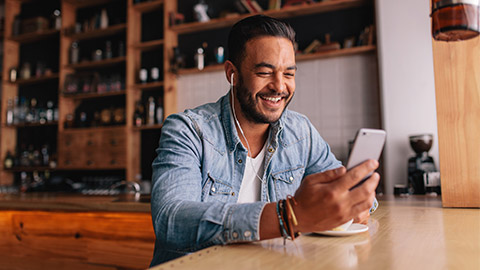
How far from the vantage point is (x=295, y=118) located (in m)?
1.57

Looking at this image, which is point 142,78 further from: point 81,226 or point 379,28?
point 379,28

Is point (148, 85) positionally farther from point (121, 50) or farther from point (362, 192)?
point (362, 192)

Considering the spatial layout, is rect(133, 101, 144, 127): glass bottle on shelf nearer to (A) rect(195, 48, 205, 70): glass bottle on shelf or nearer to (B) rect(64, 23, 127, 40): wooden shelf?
(A) rect(195, 48, 205, 70): glass bottle on shelf

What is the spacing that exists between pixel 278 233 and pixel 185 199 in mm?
296

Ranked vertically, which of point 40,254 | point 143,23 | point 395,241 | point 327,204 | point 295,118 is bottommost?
point 40,254

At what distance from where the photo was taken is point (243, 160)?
4.52 ft

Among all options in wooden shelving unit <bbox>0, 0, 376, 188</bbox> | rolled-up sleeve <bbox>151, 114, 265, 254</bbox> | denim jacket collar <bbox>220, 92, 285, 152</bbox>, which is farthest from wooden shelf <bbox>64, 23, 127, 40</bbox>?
rolled-up sleeve <bbox>151, 114, 265, 254</bbox>

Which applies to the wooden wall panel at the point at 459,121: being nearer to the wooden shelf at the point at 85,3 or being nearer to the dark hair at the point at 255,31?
the dark hair at the point at 255,31

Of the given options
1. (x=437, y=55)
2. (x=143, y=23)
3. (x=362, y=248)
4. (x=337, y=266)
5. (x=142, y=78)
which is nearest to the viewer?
(x=337, y=266)

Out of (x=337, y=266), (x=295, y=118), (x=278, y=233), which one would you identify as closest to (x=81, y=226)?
(x=295, y=118)

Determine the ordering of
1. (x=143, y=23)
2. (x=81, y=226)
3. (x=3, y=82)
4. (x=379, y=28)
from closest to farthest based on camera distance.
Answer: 1. (x=81, y=226)
2. (x=379, y=28)
3. (x=143, y=23)
4. (x=3, y=82)

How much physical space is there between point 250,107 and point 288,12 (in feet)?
8.76

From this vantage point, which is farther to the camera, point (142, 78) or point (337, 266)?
point (142, 78)

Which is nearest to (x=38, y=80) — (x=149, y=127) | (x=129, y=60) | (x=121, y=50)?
(x=121, y=50)
